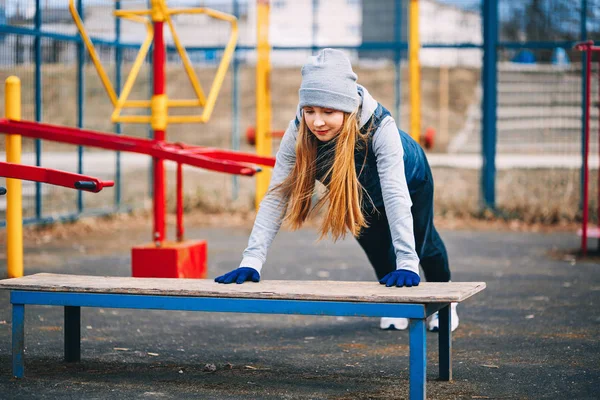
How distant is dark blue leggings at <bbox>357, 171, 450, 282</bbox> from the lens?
165 inches

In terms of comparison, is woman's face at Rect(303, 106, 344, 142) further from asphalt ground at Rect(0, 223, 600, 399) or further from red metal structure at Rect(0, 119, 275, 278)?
red metal structure at Rect(0, 119, 275, 278)

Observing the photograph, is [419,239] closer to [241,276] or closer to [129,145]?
[241,276]

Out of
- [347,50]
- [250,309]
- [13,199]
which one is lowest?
[250,309]

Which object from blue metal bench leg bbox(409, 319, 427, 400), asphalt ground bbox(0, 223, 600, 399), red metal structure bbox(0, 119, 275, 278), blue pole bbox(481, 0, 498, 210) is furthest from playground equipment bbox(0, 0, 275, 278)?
blue pole bbox(481, 0, 498, 210)

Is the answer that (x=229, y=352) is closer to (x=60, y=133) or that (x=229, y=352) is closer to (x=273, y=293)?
(x=273, y=293)

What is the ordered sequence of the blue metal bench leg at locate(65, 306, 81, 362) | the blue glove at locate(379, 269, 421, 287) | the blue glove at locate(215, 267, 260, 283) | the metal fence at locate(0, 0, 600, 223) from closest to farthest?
the blue glove at locate(379, 269, 421, 287) < the blue glove at locate(215, 267, 260, 283) < the blue metal bench leg at locate(65, 306, 81, 362) < the metal fence at locate(0, 0, 600, 223)

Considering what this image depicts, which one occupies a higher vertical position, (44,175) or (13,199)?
(44,175)

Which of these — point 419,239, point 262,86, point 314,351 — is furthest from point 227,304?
point 262,86

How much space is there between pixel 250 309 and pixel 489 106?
7597mm

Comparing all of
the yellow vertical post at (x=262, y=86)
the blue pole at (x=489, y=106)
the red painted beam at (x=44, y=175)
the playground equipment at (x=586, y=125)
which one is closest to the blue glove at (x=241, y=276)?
the red painted beam at (x=44, y=175)

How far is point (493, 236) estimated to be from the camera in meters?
9.12

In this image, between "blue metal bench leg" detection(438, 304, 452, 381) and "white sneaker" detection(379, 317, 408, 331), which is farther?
"white sneaker" detection(379, 317, 408, 331)

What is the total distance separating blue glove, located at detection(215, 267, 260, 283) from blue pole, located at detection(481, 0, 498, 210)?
709cm

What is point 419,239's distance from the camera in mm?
4219
